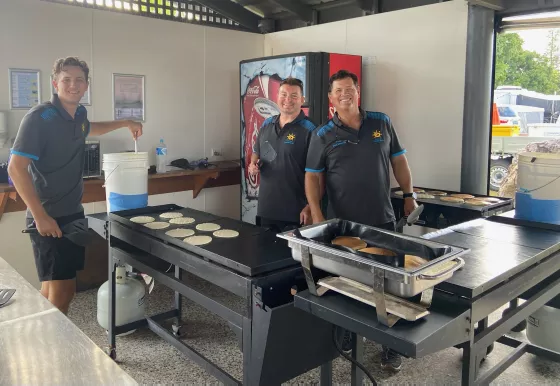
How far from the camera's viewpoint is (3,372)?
3.65 feet

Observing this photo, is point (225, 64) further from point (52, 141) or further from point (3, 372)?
point (3, 372)

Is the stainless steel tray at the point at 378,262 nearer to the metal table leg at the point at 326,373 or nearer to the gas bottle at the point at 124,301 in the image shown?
the metal table leg at the point at 326,373

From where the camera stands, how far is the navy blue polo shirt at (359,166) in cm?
253

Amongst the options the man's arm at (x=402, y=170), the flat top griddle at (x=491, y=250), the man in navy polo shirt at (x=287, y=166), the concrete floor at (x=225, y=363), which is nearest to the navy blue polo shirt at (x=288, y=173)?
the man in navy polo shirt at (x=287, y=166)

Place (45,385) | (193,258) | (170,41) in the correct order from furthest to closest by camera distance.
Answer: (170,41) → (193,258) → (45,385)

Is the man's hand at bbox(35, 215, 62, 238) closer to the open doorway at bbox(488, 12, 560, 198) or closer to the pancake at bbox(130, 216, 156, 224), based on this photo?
the pancake at bbox(130, 216, 156, 224)

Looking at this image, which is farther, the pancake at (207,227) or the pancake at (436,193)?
the pancake at (436,193)

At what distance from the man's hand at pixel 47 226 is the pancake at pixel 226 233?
897mm

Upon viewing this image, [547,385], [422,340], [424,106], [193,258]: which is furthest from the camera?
[424,106]

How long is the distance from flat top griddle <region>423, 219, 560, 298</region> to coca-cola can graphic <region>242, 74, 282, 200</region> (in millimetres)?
2461

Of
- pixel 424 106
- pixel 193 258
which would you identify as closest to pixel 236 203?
pixel 424 106

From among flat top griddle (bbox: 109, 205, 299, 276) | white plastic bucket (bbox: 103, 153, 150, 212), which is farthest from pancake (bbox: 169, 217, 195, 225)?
white plastic bucket (bbox: 103, 153, 150, 212)

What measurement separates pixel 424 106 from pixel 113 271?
8.84 feet

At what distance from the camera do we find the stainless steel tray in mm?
1190
